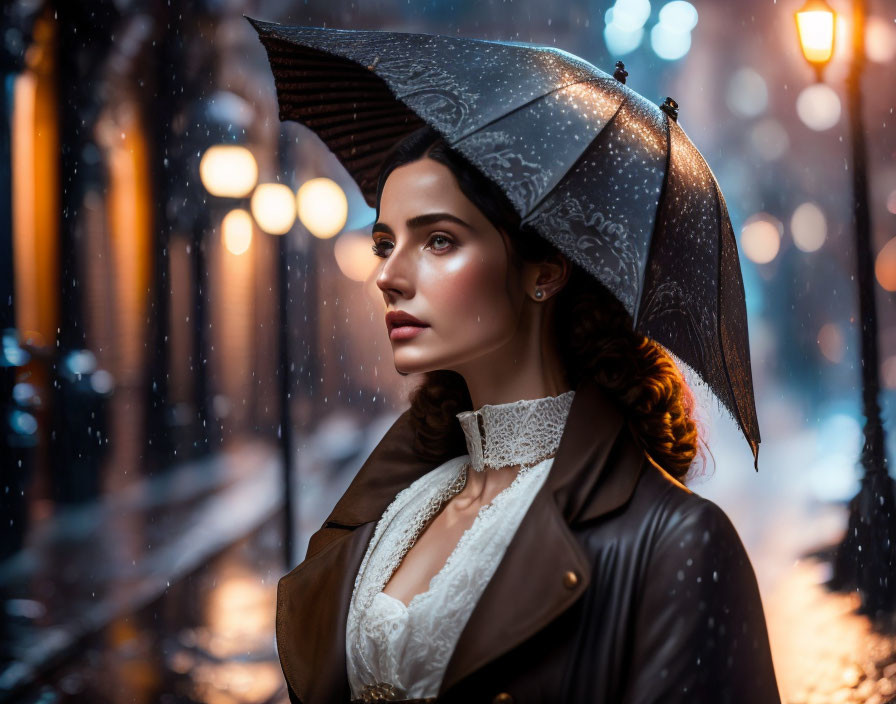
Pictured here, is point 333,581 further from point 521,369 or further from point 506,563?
point 521,369

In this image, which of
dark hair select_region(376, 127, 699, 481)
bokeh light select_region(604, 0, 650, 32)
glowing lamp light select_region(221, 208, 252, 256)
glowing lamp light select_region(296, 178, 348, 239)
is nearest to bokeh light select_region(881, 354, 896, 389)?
bokeh light select_region(604, 0, 650, 32)

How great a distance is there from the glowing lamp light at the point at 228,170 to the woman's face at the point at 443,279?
399 centimetres

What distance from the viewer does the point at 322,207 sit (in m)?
5.62

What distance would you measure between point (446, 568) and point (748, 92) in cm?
1530

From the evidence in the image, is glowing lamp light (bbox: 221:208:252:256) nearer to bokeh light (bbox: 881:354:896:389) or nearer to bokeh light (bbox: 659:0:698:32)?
bokeh light (bbox: 659:0:698:32)

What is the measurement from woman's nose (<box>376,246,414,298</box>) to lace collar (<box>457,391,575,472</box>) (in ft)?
1.13

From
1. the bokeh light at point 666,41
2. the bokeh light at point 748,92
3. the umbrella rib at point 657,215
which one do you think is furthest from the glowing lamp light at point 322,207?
the bokeh light at point 748,92

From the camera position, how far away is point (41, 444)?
7691 millimetres

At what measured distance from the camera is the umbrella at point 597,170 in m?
1.66

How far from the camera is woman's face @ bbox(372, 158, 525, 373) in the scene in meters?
1.92

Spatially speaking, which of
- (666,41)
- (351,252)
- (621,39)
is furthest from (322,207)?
(666,41)

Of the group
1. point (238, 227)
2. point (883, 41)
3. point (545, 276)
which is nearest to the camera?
point (545, 276)

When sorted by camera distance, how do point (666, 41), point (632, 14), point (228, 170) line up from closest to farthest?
point (228, 170) → point (632, 14) → point (666, 41)

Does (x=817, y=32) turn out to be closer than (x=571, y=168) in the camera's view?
No
